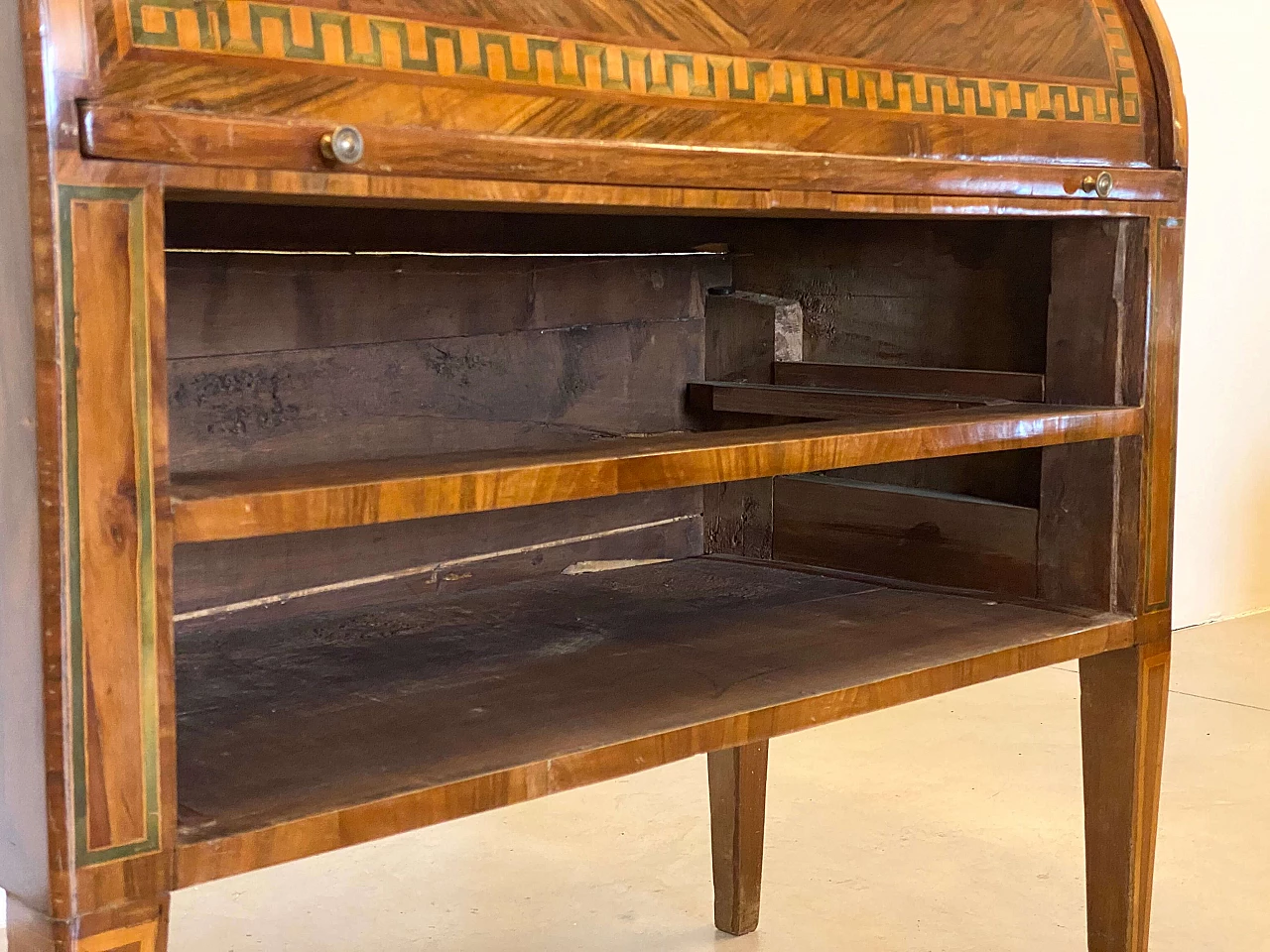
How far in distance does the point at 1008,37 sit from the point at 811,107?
35 cm

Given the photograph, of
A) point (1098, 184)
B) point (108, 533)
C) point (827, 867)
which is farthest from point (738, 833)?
point (108, 533)

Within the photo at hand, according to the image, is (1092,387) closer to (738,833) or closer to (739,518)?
(739,518)

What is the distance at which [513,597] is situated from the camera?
1.82 meters

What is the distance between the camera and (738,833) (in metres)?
2.15

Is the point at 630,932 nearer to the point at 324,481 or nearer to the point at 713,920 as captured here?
the point at 713,920

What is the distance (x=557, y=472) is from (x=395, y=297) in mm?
633

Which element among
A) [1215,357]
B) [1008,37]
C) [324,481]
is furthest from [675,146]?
[1215,357]

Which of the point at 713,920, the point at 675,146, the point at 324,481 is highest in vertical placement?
the point at 675,146

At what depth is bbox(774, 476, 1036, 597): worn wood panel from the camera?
1.88m

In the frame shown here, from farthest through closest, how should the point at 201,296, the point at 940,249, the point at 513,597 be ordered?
the point at 940,249 → the point at 513,597 → the point at 201,296

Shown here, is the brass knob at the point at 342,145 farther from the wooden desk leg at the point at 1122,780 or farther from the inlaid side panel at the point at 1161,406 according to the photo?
the wooden desk leg at the point at 1122,780

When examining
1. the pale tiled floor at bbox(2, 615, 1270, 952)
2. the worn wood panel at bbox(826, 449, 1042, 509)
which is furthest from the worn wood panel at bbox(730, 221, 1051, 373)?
the pale tiled floor at bbox(2, 615, 1270, 952)

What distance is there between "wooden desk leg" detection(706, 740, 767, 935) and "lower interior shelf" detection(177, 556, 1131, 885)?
307mm

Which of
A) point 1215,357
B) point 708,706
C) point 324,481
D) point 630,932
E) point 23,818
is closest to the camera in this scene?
point 23,818
